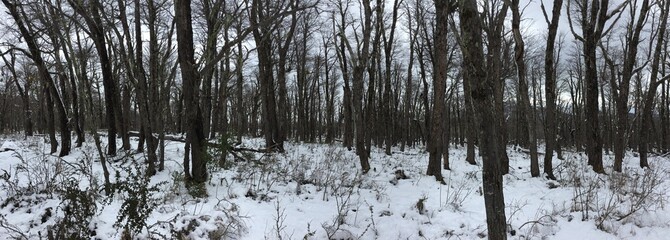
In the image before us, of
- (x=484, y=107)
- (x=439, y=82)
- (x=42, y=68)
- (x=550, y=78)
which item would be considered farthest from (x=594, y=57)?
(x=42, y=68)

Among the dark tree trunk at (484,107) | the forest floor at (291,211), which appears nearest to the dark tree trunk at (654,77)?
the forest floor at (291,211)

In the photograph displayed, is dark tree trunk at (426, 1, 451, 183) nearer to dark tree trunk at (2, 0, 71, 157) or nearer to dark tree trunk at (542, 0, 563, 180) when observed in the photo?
dark tree trunk at (542, 0, 563, 180)

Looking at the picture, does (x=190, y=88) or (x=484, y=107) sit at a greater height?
(x=190, y=88)

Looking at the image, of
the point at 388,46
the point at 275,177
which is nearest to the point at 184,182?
the point at 275,177

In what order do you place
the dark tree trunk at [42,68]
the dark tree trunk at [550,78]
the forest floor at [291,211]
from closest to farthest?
the forest floor at [291,211]
the dark tree trunk at [550,78]
the dark tree trunk at [42,68]

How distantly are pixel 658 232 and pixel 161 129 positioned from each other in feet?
28.4

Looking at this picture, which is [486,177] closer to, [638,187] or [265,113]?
[638,187]

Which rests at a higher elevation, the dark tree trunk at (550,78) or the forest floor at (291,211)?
the dark tree trunk at (550,78)

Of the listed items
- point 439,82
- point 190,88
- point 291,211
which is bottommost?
point 291,211

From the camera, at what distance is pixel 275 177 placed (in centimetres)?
734

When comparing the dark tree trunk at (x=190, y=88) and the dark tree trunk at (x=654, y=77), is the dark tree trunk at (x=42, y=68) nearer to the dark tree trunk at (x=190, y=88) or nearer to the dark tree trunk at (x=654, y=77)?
the dark tree trunk at (x=190, y=88)

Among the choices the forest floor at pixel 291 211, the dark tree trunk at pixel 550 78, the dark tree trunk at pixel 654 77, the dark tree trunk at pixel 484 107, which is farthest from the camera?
the dark tree trunk at pixel 654 77

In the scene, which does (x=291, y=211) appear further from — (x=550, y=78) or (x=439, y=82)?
(x=550, y=78)

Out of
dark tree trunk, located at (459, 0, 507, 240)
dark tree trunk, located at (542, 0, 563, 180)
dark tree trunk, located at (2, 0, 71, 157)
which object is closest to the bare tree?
dark tree trunk, located at (542, 0, 563, 180)
